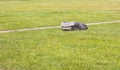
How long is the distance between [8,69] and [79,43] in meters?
9.81

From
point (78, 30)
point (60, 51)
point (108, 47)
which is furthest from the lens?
point (78, 30)

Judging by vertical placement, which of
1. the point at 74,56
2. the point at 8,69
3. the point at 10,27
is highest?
the point at 8,69

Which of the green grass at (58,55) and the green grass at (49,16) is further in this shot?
the green grass at (49,16)

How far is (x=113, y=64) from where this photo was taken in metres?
17.9

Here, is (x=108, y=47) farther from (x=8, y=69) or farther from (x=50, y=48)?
(x=8, y=69)

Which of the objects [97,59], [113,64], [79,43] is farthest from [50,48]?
[113,64]

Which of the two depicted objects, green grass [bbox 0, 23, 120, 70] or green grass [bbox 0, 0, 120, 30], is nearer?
green grass [bbox 0, 23, 120, 70]

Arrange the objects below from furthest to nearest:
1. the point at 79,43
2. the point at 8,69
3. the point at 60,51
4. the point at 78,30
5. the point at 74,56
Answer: the point at 78,30 < the point at 79,43 < the point at 60,51 < the point at 74,56 < the point at 8,69

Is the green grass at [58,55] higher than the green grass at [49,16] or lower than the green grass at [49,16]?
higher

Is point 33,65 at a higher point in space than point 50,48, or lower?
higher

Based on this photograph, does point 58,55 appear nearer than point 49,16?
Yes

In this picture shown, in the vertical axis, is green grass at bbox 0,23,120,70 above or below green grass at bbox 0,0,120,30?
above

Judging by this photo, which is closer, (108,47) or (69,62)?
(69,62)

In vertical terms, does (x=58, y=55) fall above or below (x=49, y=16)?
above
